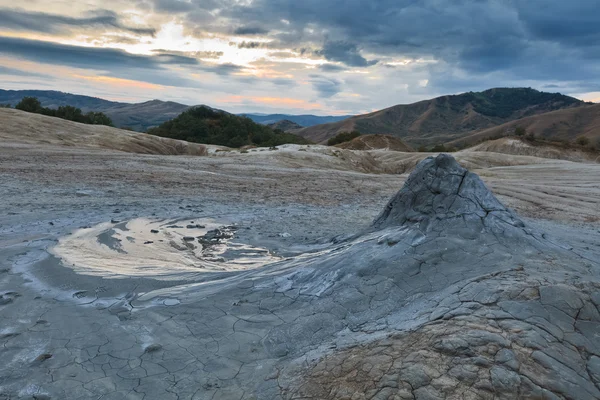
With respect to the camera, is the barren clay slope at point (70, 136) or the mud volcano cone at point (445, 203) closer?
the mud volcano cone at point (445, 203)

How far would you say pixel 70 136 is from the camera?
75.1 feet

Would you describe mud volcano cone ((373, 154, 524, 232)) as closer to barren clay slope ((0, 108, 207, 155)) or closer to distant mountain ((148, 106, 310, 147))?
barren clay slope ((0, 108, 207, 155))

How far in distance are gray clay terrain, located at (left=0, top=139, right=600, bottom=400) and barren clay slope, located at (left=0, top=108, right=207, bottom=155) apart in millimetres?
16196

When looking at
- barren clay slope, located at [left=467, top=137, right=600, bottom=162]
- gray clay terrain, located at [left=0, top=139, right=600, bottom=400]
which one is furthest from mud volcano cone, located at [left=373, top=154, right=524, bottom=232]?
barren clay slope, located at [left=467, top=137, right=600, bottom=162]

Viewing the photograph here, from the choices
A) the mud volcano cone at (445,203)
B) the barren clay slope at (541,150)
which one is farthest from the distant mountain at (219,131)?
the mud volcano cone at (445,203)

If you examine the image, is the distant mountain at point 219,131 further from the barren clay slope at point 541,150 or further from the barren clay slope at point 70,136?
the barren clay slope at point 541,150

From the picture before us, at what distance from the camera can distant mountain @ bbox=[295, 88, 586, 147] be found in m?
108

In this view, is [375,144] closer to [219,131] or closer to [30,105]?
[219,131]

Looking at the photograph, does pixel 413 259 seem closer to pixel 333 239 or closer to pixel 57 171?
pixel 333 239

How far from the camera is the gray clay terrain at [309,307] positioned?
2.36 metres

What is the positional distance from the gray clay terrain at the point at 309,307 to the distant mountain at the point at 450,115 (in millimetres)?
93795

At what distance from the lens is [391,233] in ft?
14.5

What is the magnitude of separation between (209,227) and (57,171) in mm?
6962

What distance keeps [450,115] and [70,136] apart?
379 ft
